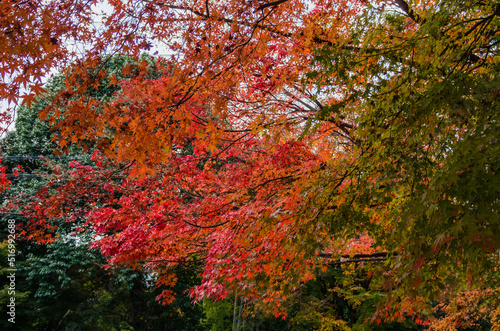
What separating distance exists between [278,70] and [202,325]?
37.5ft

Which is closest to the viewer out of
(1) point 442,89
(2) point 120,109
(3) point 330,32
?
(1) point 442,89

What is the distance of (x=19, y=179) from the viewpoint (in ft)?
40.0

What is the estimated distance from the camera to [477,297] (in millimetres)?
6027

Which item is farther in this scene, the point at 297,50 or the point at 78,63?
the point at 297,50

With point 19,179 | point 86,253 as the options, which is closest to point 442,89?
point 86,253

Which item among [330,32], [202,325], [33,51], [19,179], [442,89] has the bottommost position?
[202,325]

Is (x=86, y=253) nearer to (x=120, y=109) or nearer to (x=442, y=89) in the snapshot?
(x=120, y=109)

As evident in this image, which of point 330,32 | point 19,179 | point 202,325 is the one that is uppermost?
point 19,179

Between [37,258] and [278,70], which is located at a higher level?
[278,70]

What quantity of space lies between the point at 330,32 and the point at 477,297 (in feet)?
18.4

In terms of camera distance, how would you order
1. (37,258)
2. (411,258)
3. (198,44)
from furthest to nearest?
1. (37,258)
2. (198,44)
3. (411,258)

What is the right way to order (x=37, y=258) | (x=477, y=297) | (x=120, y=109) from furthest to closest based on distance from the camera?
(x=37, y=258)
(x=477, y=297)
(x=120, y=109)

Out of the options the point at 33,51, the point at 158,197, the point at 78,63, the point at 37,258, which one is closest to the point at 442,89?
the point at 33,51

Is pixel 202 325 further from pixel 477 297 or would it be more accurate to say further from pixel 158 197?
pixel 477 297
